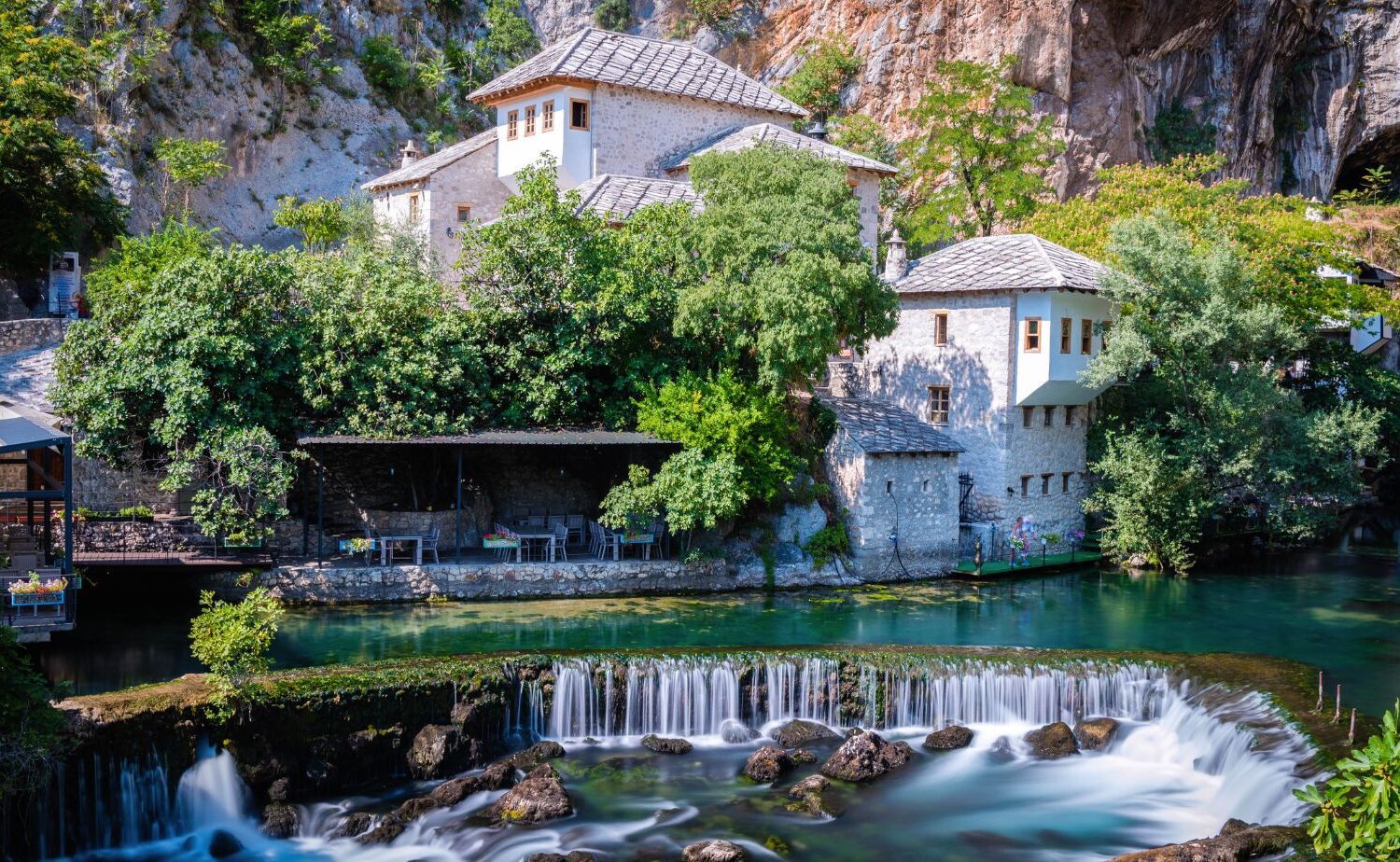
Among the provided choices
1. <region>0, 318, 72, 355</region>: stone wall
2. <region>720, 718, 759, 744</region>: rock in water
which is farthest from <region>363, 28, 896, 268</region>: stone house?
<region>720, 718, 759, 744</region>: rock in water

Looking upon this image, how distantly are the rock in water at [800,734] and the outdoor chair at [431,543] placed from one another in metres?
10.5

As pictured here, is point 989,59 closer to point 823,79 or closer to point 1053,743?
point 823,79

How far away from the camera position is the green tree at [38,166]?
33.0 m

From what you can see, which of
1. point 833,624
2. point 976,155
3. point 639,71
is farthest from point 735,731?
point 976,155

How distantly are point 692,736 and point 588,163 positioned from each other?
893 inches

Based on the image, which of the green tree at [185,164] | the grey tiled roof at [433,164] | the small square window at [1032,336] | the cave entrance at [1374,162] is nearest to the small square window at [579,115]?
the grey tiled roof at [433,164]

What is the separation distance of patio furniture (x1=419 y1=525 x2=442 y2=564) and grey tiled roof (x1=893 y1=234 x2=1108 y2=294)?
14.1 metres

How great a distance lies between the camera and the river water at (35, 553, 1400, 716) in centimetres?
2088

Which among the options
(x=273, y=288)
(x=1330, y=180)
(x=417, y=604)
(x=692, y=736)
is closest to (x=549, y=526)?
(x=417, y=604)

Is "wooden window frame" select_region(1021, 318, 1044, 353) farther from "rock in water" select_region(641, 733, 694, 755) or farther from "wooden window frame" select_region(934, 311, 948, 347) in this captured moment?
"rock in water" select_region(641, 733, 694, 755)

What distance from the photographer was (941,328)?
1280 inches

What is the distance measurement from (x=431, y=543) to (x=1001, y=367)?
15.3 m

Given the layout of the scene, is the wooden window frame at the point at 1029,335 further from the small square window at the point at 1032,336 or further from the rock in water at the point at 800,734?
the rock in water at the point at 800,734

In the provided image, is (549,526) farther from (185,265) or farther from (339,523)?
(185,265)
